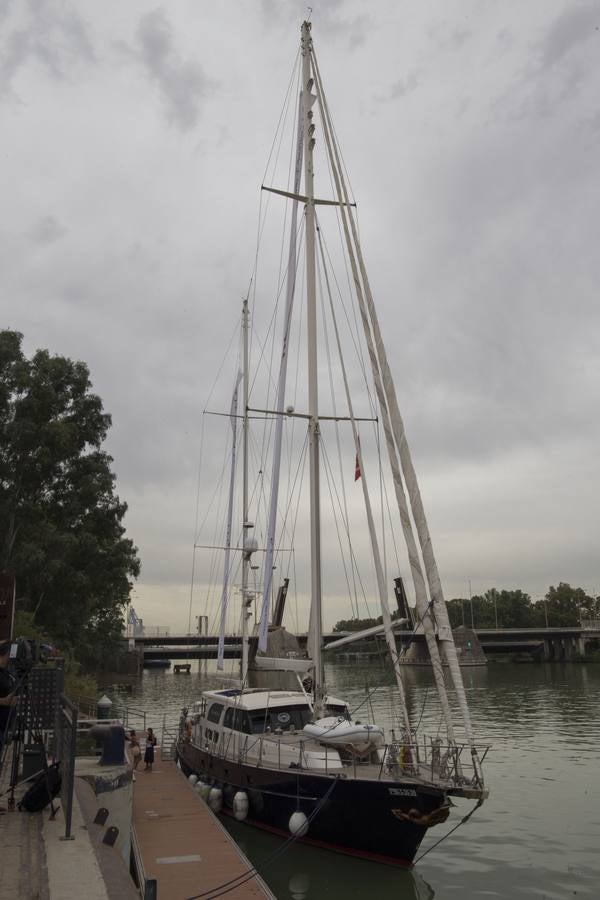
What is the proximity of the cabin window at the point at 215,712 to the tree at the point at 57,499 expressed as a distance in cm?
1400

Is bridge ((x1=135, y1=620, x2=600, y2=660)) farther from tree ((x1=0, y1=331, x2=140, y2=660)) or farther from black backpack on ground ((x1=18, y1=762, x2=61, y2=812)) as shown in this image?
black backpack on ground ((x1=18, y1=762, x2=61, y2=812))

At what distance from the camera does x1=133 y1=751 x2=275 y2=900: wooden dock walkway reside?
13367 millimetres

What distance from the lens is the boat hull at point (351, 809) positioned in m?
15.6

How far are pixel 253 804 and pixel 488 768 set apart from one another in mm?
15982

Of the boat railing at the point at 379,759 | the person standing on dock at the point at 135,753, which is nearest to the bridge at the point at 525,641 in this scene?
the person standing on dock at the point at 135,753

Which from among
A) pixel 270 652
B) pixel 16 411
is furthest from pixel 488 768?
pixel 16 411

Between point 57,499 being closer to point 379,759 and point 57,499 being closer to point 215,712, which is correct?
point 215,712

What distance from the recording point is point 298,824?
17094 mm

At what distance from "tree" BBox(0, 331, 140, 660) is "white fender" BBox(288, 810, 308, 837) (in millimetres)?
21266

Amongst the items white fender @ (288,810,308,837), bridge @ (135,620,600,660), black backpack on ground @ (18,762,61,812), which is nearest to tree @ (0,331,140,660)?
white fender @ (288,810,308,837)

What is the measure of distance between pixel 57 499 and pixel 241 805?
24.0 m

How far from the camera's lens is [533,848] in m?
19.1

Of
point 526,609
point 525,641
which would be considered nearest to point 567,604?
point 526,609

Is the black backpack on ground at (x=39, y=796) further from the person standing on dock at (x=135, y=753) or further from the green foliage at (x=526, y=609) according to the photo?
the green foliage at (x=526, y=609)
